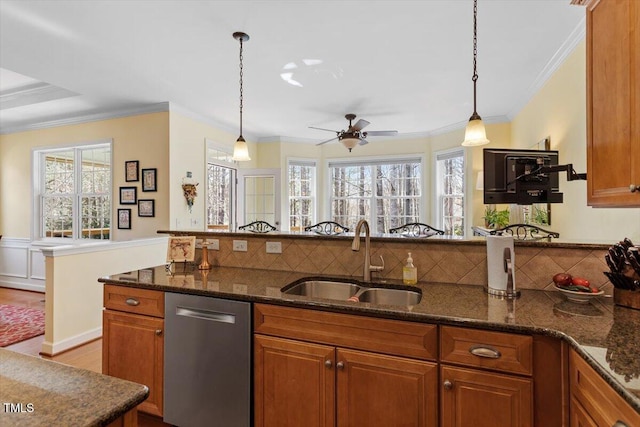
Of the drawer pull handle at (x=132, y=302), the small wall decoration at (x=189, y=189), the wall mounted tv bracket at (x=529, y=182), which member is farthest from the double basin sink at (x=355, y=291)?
the small wall decoration at (x=189, y=189)

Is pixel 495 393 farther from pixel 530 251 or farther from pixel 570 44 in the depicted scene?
pixel 570 44

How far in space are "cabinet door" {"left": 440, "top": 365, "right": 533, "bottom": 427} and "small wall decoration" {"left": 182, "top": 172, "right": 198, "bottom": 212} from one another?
4.11 metres

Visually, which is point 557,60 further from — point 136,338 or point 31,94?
point 31,94

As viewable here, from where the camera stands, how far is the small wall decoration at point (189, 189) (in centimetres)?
453

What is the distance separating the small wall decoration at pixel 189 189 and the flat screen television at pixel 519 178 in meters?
3.93

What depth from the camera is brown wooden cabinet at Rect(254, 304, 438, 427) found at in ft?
4.46

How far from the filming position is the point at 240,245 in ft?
7.95

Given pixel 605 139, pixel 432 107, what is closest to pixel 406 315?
pixel 605 139

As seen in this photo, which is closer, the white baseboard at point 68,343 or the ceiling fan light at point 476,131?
the ceiling fan light at point 476,131

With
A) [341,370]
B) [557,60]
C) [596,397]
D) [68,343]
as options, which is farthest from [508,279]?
[68,343]

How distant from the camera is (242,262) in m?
2.41

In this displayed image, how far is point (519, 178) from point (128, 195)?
468cm

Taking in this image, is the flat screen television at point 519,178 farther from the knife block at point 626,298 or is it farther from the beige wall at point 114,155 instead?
the beige wall at point 114,155

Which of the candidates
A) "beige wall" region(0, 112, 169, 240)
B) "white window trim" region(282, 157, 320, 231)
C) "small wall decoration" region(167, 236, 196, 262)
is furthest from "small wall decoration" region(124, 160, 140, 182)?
"white window trim" region(282, 157, 320, 231)
